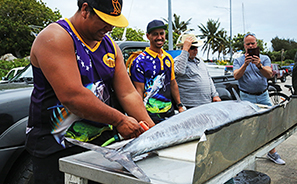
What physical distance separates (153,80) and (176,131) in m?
1.27

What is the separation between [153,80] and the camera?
9.91 feet

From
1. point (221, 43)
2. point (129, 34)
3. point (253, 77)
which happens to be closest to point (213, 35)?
point (221, 43)

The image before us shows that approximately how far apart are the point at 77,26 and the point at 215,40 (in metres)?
65.8

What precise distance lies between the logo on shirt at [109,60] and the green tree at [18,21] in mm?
30830

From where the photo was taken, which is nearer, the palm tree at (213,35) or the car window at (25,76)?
the car window at (25,76)

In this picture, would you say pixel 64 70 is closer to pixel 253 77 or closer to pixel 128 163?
pixel 128 163

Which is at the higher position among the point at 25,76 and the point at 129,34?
the point at 129,34

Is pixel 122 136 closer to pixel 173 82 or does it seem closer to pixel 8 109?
pixel 8 109

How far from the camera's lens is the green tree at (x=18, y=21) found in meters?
29.5

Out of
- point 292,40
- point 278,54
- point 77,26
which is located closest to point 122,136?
point 77,26

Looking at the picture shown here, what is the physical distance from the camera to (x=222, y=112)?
2.15 metres

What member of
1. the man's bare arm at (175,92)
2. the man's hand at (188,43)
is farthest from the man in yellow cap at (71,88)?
the man's hand at (188,43)

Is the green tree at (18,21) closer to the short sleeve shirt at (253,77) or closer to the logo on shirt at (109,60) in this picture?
the short sleeve shirt at (253,77)

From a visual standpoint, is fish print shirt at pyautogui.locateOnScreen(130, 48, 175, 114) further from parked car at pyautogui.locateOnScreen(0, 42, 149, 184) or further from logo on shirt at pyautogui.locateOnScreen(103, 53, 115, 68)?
parked car at pyautogui.locateOnScreen(0, 42, 149, 184)
